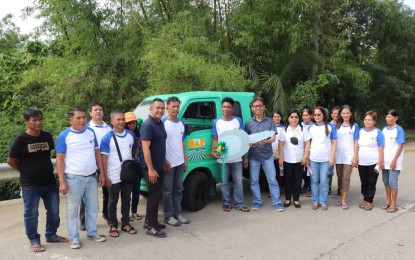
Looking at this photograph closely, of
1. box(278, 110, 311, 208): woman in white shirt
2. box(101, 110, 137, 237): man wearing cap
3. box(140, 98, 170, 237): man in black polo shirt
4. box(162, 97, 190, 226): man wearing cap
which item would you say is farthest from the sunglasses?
box(101, 110, 137, 237): man wearing cap

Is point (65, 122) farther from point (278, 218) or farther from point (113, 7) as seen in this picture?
point (278, 218)

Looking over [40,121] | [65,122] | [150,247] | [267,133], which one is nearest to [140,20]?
[65,122]

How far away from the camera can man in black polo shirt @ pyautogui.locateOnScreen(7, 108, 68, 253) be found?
370 centimetres

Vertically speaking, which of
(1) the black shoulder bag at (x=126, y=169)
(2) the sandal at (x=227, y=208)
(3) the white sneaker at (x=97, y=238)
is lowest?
(2) the sandal at (x=227, y=208)

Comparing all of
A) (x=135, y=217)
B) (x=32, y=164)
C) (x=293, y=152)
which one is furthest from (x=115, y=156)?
(x=293, y=152)

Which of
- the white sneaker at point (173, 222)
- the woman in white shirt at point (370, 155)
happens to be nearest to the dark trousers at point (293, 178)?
the woman in white shirt at point (370, 155)

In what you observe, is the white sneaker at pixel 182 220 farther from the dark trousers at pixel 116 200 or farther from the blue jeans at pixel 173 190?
the dark trousers at pixel 116 200

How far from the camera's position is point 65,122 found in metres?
7.23

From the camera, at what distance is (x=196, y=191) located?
211 inches

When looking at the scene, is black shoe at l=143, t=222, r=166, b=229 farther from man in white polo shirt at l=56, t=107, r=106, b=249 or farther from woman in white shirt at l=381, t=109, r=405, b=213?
woman in white shirt at l=381, t=109, r=405, b=213

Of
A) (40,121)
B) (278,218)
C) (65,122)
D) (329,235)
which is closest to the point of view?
(40,121)

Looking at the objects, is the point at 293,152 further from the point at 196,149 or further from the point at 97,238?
the point at 97,238

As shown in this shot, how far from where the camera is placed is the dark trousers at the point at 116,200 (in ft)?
14.1

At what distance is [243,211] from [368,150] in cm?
209
